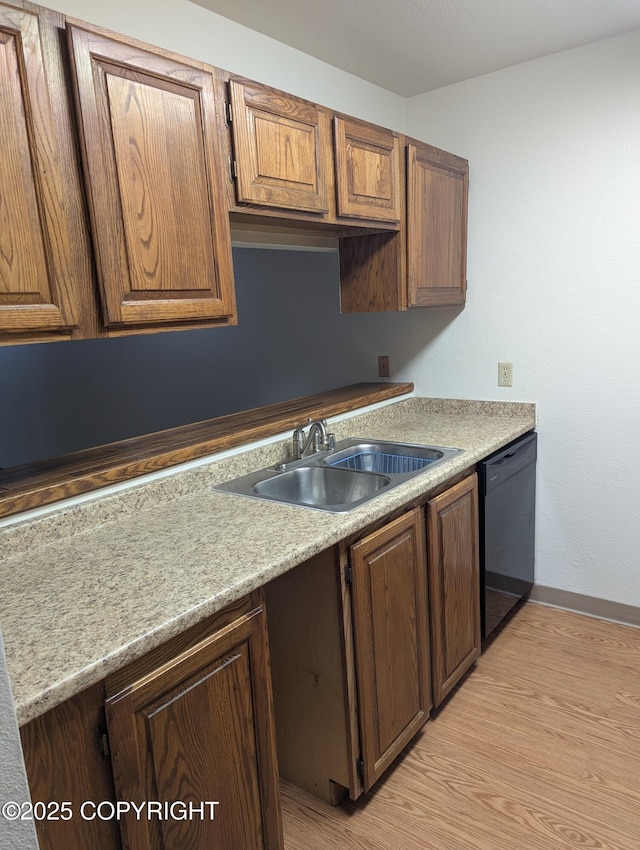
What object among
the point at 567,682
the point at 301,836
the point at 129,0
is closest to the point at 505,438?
the point at 567,682

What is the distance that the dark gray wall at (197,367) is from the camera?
3.10 metres

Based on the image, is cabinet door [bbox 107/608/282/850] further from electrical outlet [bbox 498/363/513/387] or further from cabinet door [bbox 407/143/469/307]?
electrical outlet [bbox 498/363/513/387]

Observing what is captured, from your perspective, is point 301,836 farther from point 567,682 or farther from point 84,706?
point 567,682

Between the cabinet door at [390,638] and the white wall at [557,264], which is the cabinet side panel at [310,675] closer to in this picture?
the cabinet door at [390,638]

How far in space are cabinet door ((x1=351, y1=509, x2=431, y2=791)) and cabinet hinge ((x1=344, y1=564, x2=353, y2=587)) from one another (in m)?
0.01

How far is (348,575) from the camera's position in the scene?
149cm

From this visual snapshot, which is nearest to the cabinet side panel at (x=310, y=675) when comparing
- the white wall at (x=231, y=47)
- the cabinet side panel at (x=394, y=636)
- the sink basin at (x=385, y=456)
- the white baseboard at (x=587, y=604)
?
the cabinet side panel at (x=394, y=636)

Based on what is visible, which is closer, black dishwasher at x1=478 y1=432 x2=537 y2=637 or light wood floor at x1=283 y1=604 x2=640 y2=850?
light wood floor at x1=283 y1=604 x2=640 y2=850

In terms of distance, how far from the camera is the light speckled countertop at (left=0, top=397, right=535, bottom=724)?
3.08 ft

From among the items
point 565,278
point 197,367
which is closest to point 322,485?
point 565,278

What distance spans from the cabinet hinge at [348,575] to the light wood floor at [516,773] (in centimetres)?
73

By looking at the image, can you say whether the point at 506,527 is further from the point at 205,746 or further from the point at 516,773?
the point at 205,746

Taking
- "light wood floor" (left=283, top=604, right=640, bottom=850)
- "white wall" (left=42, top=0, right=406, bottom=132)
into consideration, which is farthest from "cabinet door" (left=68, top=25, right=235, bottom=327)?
"light wood floor" (left=283, top=604, right=640, bottom=850)

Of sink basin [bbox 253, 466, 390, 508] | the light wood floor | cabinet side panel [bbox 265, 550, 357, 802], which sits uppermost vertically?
sink basin [bbox 253, 466, 390, 508]
